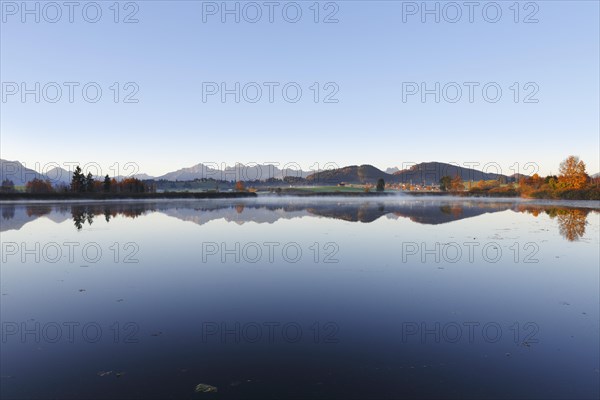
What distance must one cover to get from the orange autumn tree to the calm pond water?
141m

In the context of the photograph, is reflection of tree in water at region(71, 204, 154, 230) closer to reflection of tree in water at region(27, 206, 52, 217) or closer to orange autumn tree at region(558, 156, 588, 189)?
reflection of tree in water at region(27, 206, 52, 217)

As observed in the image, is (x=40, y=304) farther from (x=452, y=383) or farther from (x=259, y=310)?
(x=452, y=383)

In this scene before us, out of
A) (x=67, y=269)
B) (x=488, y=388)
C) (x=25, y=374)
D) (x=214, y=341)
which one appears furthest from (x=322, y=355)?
(x=67, y=269)

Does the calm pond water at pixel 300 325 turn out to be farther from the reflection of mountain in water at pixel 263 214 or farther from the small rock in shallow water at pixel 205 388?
the reflection of mountain in water at pixel 263 214

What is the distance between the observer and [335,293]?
13008mm

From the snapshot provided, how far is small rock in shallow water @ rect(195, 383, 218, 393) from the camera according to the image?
6680 millimetres

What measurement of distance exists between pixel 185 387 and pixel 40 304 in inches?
312

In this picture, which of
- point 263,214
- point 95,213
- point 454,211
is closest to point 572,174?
point 454,211

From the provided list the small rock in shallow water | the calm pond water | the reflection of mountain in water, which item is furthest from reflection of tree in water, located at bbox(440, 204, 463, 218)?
the small rock in shallow water

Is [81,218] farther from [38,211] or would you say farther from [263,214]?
[263,214]

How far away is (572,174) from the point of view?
136m

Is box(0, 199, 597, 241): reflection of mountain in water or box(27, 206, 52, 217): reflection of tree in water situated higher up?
box(27, 206, 52, 217): reflection of tree in water

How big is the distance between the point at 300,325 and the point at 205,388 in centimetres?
367

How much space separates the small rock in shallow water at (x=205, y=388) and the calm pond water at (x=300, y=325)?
1.8 inches
